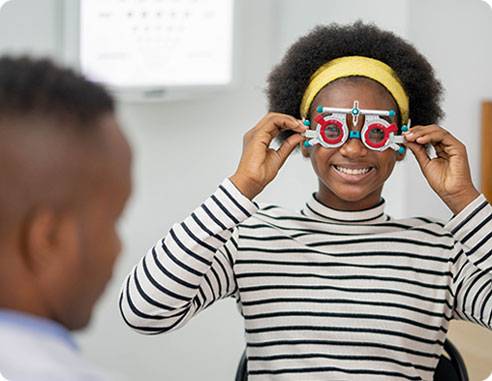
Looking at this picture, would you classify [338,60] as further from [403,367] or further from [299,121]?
[403,367]

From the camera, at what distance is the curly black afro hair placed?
4.34 ft

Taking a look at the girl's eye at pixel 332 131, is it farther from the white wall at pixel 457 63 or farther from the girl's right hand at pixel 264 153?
the white wall at pixel 457 63

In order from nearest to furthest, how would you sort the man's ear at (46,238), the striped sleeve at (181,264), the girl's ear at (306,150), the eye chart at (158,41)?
the man's ear at (46,238) < the striped sleeve at (181,264) < the girl's ear at (306,150) < the eye chart at (158,41)

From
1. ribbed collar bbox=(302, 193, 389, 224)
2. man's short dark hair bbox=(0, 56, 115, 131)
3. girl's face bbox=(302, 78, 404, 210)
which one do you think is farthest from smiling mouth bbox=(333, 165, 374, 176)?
man's short dark hair bbox=(0, 56, 115, 131)

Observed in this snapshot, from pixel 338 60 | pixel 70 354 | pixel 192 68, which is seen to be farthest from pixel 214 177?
pixel 70 354

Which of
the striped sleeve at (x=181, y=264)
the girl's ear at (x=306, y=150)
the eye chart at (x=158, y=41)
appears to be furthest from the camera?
the eye chart at (x=158, y=41)

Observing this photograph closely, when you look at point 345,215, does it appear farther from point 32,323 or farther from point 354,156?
point 32,323

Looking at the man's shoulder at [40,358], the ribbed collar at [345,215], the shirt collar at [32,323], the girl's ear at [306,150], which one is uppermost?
the girl's ear at [306,150]

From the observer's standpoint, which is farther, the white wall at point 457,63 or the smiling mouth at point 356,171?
the white wall at point 457,63

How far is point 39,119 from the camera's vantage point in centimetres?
54

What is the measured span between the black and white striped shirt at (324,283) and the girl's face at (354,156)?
0.29ft

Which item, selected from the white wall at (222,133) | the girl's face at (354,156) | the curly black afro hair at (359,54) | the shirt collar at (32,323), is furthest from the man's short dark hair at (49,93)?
the white wall at (222,133)

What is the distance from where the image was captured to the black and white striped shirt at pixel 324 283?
46.0 inches

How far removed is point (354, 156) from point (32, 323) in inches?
29.5
